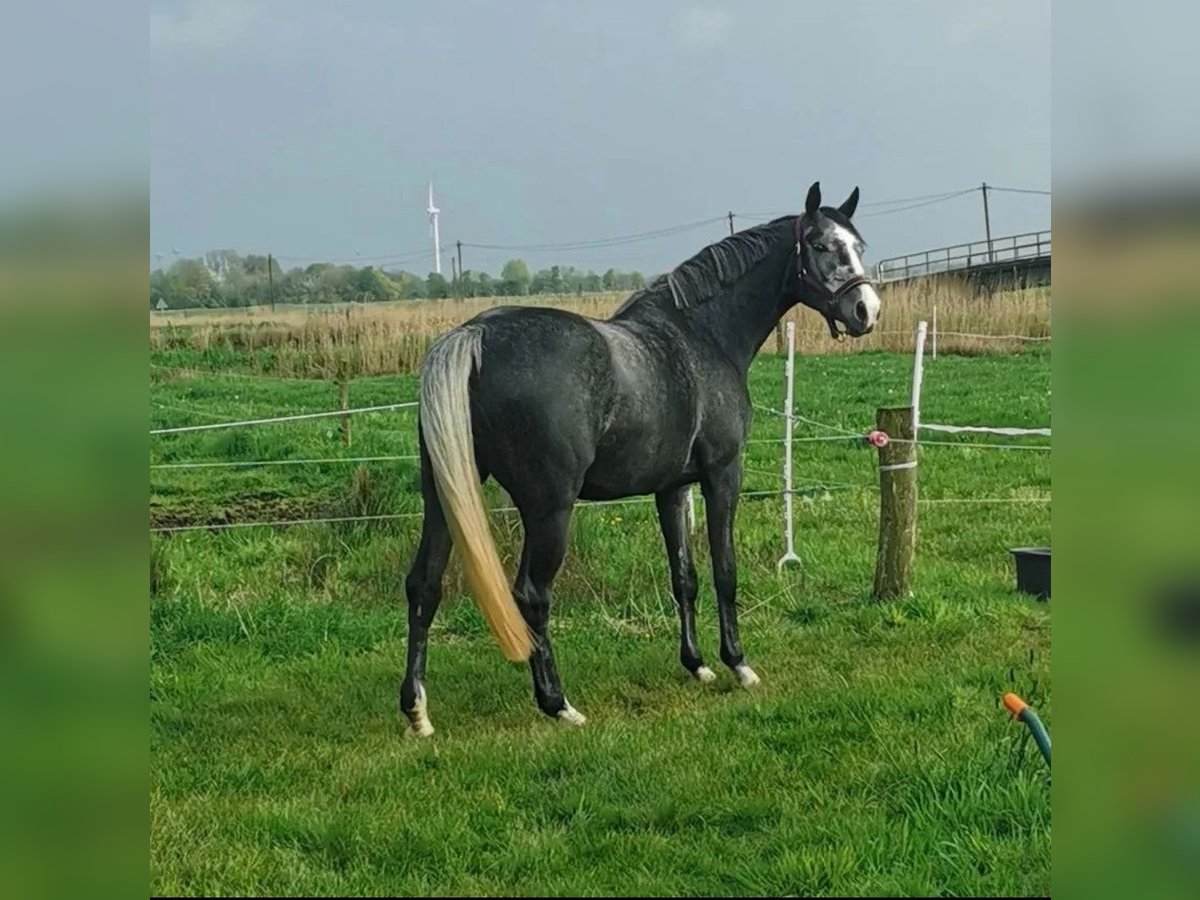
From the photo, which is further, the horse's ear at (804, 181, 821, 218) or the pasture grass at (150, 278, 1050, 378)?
the pasture grass at (150, 278, 1050, 378)

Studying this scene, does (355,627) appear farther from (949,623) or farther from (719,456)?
(949,623)

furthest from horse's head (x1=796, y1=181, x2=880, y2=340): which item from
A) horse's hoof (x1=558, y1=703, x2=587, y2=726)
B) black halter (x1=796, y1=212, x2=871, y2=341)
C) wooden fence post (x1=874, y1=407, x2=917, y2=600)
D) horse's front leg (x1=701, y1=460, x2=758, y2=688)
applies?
horse's hoof (x1=558, y1=703, x2=587, y2=726)

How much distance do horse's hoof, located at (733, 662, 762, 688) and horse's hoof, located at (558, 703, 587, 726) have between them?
33.9 inches

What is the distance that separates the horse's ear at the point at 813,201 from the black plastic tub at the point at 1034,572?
2514 millimetres

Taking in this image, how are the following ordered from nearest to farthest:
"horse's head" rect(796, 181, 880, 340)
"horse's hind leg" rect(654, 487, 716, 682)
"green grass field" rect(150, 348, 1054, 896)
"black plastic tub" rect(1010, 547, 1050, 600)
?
"green grass field" rect(150, 348, 1054, 896)
"horse's head" rect(796, 181, 880, 340)
"horse's hind leg" rect(654, 487, 716, 682)
"black plastic tub" rect(1010, 547, 1050, 600)

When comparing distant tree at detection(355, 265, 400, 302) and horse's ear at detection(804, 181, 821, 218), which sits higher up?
distant tree at detection(355, 265, 400, 302)

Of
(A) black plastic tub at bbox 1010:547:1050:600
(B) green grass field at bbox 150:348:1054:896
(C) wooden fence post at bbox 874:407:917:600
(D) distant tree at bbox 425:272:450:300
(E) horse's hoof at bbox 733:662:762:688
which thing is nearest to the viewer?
(B) green grass field at bbox 150:348:1054:896

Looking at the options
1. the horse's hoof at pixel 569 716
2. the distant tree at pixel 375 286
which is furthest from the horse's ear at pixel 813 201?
the distant tree at pixel 375 286

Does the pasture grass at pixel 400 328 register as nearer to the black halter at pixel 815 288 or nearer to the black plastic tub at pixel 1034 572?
the black plastic tub at pixel 1034 572

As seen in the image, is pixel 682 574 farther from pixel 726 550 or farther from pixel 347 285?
pixel 347 285

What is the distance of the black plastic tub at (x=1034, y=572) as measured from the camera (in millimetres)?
5652

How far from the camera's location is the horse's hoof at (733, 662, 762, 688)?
4566 millimetres

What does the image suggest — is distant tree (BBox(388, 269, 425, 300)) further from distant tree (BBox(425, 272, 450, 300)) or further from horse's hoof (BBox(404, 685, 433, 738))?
horse's hoof (BBox(404, 685, 433, 738))
